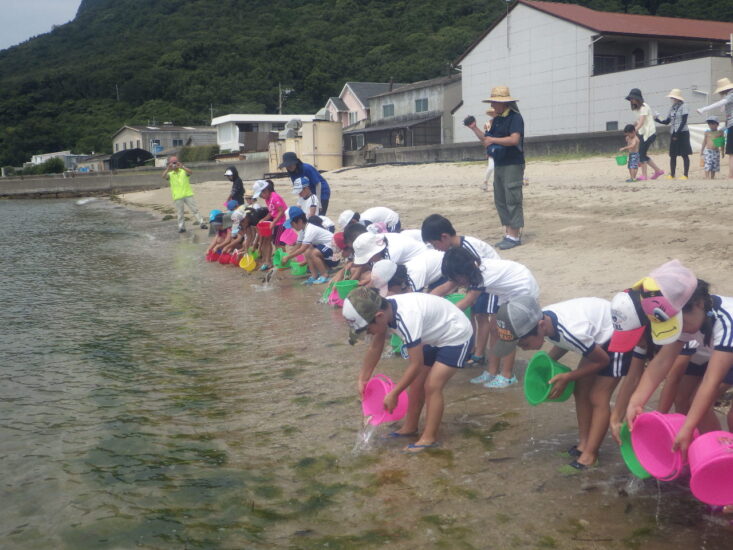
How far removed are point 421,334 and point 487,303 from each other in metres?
1.12

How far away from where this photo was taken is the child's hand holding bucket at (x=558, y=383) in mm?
3420

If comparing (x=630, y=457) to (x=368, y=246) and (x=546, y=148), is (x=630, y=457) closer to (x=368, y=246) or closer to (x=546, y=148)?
(x=368, y=246)

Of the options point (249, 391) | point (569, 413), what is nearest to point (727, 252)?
point (569, 413)

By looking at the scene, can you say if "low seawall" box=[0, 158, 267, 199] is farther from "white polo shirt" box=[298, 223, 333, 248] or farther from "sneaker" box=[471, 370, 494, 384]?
"sneaker" box=[471, 370, 494, 384]

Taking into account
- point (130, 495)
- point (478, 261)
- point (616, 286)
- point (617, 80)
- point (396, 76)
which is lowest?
point (130, 495)

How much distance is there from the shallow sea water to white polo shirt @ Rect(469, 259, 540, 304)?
0.74 m

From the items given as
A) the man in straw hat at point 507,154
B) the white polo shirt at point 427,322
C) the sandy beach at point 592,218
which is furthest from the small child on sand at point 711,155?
the white polo shirt at point 427,322

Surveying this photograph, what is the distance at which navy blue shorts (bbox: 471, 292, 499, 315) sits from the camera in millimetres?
4797

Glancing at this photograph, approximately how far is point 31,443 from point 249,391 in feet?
4.96

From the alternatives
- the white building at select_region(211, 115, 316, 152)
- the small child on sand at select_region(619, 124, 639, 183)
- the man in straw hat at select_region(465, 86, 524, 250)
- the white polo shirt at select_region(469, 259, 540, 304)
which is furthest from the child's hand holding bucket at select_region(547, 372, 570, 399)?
the white building at select_region(211, 115, 316, 152)

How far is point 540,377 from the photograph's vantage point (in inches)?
147

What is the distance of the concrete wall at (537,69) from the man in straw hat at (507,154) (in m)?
20.8

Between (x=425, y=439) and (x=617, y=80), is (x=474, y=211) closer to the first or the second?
(x=425, y=439)

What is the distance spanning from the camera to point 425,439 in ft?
13.1
